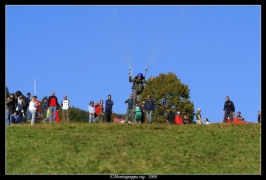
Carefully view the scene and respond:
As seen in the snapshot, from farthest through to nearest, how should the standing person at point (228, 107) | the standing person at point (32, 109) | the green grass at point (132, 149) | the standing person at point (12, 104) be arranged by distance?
1. the standing person at point (228, 107)
2. the standing person at point (12, 104)
3. the standing person at point (32, 109)
4. the green grass at point (132, 149)

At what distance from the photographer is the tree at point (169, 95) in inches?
3337

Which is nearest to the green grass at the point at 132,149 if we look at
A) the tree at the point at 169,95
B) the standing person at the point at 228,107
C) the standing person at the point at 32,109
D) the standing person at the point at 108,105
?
the standing person at the point at 32,109

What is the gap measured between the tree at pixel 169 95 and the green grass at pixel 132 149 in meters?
47.2

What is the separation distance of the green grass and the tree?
4716 centimetres

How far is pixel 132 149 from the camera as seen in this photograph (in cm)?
3189

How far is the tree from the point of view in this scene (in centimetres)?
8475

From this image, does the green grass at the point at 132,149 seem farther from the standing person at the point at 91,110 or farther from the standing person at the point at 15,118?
the standing person at the point at 91,110

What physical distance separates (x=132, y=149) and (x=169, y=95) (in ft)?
188

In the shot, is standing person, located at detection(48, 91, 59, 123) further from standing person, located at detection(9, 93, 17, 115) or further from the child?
the child

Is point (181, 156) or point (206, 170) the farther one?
point (181, 156)
